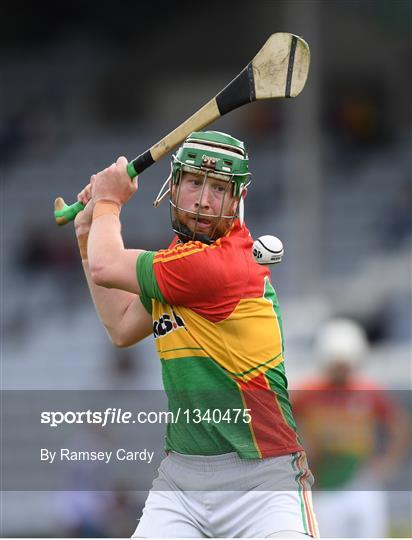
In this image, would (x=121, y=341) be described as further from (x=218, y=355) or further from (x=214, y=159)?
(x=214, y=159)

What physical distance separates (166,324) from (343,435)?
3.15m

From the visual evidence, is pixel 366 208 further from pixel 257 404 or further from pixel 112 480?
pixel 257 404

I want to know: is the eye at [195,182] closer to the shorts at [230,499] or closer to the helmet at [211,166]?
the helmet at [211,166]

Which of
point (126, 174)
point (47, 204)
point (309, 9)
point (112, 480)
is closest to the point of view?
point (126, 174)

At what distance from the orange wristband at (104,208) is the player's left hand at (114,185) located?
0.05 feet

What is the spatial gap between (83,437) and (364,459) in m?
3.21

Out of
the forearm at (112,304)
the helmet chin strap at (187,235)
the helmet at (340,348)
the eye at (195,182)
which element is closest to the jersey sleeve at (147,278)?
the helmet chin strap at (187,235)

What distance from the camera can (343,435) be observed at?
6570 millimetres

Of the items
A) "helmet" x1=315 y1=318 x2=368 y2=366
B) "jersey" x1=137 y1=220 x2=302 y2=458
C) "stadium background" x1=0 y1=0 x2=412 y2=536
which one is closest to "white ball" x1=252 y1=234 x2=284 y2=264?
"jersey" x1=137 y1=220 x2=302 y2=458

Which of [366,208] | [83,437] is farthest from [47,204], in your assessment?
[83,437]

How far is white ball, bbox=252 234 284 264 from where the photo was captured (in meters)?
3.61

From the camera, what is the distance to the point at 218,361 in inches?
140

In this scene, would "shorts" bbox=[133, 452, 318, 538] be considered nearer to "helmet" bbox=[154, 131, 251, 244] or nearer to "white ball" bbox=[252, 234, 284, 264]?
"white ball" bbox=[252, 234, 284, 264]

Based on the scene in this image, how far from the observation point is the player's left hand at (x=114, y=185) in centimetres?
378
